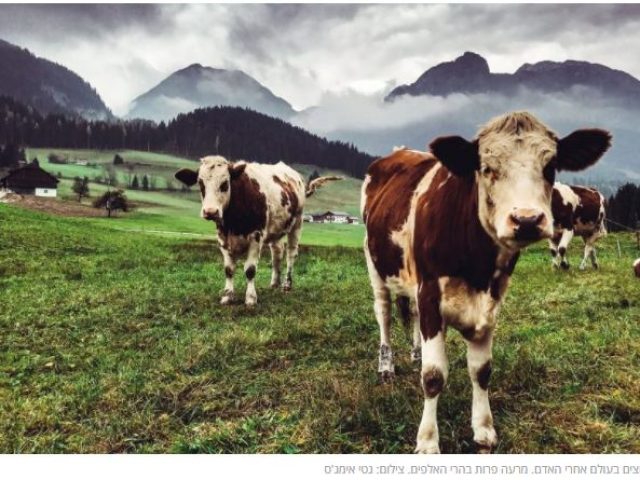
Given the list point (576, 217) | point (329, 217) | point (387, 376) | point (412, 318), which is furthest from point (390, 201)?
point (329, 217)

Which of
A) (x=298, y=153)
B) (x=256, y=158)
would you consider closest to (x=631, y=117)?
(x=298, y=153)

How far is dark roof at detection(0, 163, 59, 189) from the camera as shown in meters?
16.6

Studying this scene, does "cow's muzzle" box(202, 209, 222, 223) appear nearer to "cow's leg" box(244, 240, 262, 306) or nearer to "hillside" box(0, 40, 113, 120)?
"cow's leg" box(244, 240, 262, 306)

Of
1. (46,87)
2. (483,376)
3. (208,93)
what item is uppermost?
(46,87)

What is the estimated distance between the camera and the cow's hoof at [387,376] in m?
4.77

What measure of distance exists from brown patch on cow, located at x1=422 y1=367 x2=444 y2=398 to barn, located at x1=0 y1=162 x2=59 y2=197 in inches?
651

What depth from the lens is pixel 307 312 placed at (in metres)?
7.82

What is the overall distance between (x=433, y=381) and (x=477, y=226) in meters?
1.04

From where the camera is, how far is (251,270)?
8914 millimetres

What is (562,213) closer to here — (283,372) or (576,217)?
(576,217)

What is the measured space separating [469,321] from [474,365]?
396mm

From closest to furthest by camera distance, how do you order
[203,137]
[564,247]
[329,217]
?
[564,247], [329,217], [203,137]

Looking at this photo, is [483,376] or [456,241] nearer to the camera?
[456,241]
